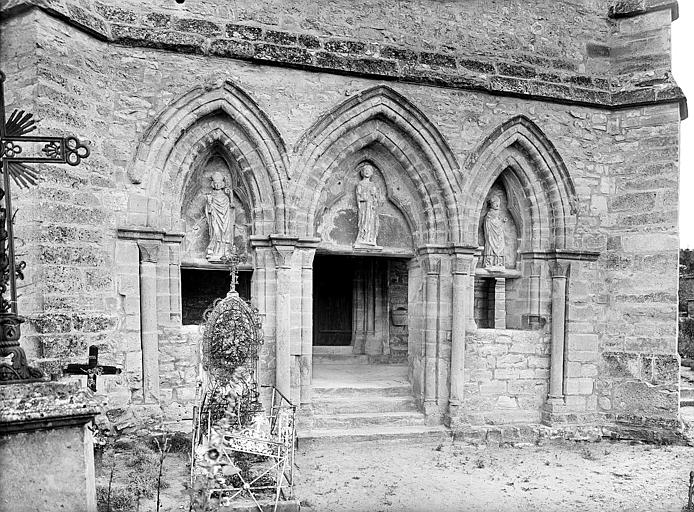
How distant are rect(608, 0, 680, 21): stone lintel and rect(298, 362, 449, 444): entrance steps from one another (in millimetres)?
6339

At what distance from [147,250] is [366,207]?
118 inches

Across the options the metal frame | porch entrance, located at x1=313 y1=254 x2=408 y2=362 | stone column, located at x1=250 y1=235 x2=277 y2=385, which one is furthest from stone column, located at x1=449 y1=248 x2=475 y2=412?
porch entrance, located at x1=313 y1=254 x2=408 y2=362

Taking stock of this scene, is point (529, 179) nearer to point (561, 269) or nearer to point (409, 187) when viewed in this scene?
point (561, 269)

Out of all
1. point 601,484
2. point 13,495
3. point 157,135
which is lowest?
point 601,484

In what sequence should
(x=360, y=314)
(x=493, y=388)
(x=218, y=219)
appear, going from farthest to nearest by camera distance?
(x=360, y=314) → (x=493, y=388) → (x=218, y=219)

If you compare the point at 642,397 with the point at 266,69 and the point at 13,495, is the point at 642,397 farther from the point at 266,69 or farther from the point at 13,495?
the point at 13,495

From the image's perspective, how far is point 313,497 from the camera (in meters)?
5.55

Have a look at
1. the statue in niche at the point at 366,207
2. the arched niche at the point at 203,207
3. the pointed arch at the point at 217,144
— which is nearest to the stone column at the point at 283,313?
the pointed arch at the point at 217,144

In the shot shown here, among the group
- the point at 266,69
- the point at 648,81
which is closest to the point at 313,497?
the point at 266,69

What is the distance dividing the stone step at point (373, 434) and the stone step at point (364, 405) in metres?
0.30

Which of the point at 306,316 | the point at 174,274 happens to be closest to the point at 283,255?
the point at 306,316

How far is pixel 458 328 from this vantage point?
7648 millimetres

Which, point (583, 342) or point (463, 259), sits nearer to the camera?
point (463, 259)

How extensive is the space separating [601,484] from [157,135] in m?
6.59
